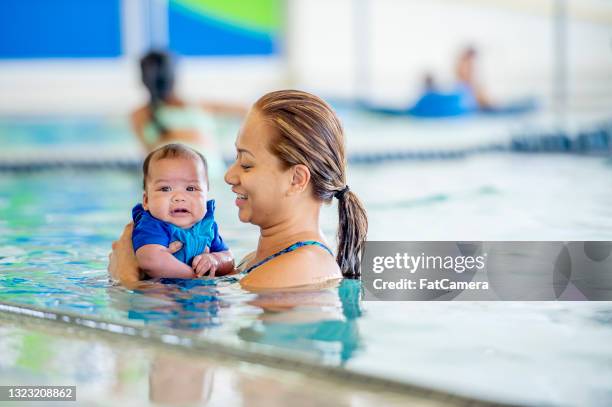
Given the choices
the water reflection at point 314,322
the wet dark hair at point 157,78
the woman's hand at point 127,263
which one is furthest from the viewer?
the wet dark hair at point 157,78

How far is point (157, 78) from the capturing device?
23.0 ft

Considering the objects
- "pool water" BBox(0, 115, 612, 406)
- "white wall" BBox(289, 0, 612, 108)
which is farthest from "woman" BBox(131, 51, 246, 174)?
"white wall" BBox(289, 0, 612, 108)

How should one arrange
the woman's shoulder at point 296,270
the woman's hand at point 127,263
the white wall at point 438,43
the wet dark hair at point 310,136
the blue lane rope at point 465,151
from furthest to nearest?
the white wall at point 438,43, the blue lane rope at point 465,151, the woman's hand at point 127,263, the woman's shoulder at point 296,270, the wet dark hair at point 310,136

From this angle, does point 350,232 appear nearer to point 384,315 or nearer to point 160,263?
point 384,315

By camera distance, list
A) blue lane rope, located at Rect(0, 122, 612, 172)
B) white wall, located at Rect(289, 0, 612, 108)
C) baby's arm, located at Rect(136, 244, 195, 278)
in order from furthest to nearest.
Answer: white wall, located at Rect(289, 0, 612, 108), blue lane rope, located at Rect(0, 122, 612, 172), baby's arm, located at Rect(136, 244, 195, 278)

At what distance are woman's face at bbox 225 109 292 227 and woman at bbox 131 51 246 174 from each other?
3585mm

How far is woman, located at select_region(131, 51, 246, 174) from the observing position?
6949 millimetres

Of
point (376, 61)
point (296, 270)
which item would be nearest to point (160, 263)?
point (296, 270)

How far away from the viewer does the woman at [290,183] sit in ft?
10.7

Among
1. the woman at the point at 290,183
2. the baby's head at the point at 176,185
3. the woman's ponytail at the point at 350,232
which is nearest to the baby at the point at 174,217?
the baby's head at the point at 176,185

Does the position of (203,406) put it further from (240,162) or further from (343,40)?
(343,40)

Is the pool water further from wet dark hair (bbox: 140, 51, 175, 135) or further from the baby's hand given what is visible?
wet dark hair (bbox: 140, 51, 175, 135)

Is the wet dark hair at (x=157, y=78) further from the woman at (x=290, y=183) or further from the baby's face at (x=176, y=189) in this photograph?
the woman at (x=290, y=183)

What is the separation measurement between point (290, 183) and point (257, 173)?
116 millimetres
